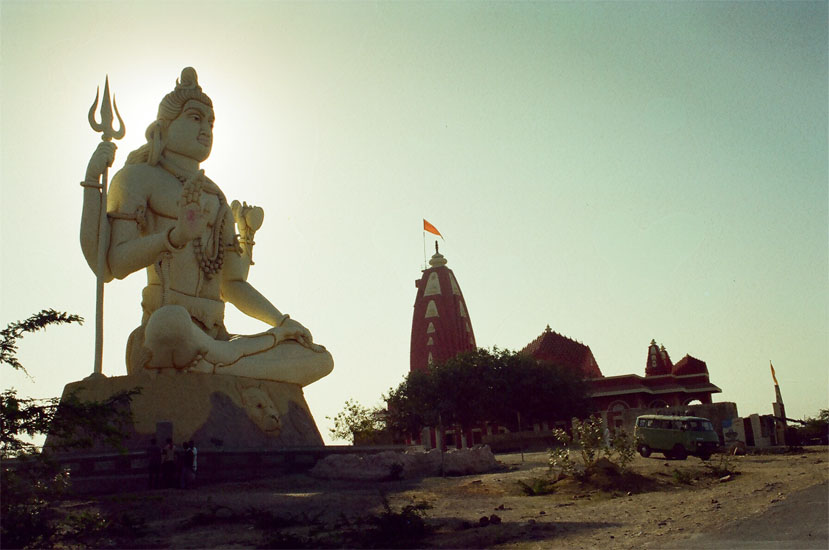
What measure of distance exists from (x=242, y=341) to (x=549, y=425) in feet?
73.6

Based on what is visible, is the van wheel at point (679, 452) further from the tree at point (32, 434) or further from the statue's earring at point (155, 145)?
the tree at point (32, 434)

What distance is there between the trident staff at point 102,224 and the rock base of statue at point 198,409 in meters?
0.63

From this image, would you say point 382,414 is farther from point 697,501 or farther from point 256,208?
point 697,501

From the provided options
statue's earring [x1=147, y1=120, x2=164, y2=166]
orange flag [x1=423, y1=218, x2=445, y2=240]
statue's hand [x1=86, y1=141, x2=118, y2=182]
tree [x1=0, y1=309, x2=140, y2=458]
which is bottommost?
tree [x1=0, y1=309, x2=140, y2=458]

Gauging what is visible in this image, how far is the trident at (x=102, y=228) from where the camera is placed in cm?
1237

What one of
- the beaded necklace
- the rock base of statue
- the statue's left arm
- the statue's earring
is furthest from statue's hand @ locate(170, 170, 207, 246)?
the statue's left arm

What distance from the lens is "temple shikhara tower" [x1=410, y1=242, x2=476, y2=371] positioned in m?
38.7

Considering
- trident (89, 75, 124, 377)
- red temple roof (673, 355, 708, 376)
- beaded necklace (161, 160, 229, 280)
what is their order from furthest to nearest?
red temple roof (673, 355, 708, 376) < beaded necklace (161, 160, 229, 280) < trident (89, 75, 124, 377)

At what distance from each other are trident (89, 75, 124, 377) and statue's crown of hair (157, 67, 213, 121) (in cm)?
80

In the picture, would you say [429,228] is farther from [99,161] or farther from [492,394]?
[99,161]

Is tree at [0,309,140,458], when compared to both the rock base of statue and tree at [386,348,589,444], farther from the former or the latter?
tree at [386,348,589,444]

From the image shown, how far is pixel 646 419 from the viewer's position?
17453 millimetres

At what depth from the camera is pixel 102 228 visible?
1294 cm

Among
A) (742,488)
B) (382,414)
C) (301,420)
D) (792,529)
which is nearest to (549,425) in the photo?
(382,414)
